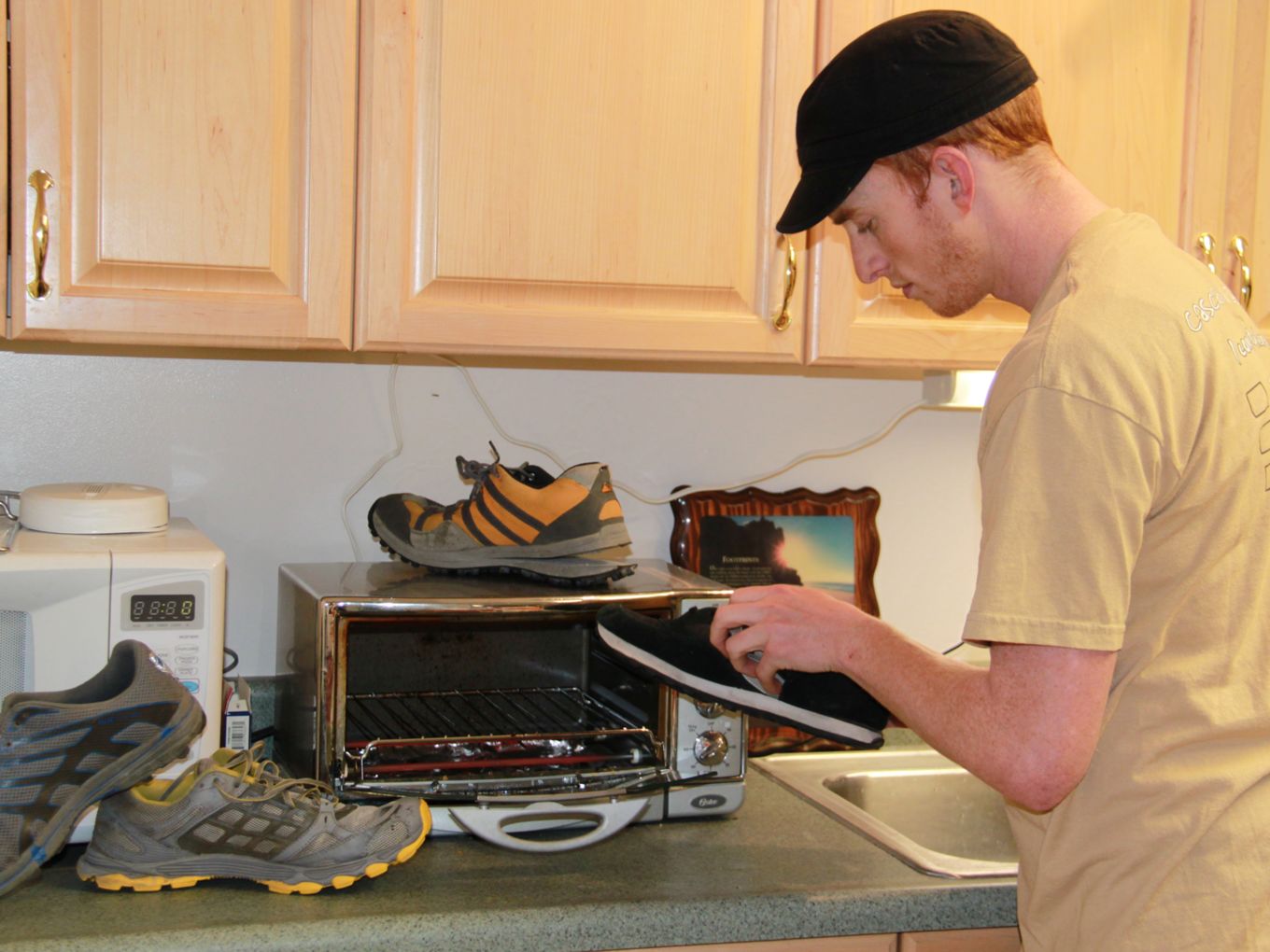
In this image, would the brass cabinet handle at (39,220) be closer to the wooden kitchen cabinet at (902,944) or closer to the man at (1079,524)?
the man at (1079,524)

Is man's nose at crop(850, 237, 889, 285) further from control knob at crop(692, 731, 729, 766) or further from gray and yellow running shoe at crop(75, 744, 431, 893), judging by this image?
gray and yellow running shoe at crop(75, 744, 431, 893)

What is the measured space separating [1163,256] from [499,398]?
94 centimetres

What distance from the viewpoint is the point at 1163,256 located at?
0.92 m

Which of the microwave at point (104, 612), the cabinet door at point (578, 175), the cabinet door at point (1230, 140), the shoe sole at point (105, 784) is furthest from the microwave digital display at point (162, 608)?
the cabinet door at point (1230, 140)

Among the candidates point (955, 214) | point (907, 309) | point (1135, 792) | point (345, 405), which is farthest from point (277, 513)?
point (1135, 792)

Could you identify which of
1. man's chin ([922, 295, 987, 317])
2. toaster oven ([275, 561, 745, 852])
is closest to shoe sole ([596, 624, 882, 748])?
toaster oven ([275, 561, 745, 852])

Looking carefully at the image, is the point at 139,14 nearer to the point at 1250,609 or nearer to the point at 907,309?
the point at 907,309

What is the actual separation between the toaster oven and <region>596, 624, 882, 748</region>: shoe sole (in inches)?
5.2

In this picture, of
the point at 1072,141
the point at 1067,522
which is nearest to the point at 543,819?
the point at 1067,522

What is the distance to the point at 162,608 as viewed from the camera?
1164 mm

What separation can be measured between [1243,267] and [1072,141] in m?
0.27

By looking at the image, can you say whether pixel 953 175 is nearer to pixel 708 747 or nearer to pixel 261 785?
pixel 708 747

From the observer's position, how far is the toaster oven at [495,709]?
1244 millimetres

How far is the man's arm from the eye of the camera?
0.85 meters
